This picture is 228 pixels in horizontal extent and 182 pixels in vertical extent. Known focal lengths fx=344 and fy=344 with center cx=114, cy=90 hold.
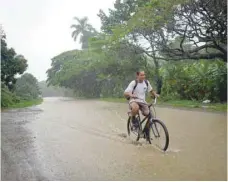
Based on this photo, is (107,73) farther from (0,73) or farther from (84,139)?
(84,139)

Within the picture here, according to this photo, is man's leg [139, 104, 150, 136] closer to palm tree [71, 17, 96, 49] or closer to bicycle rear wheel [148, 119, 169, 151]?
bicycle rear wheel [148, 119, 169, 151]

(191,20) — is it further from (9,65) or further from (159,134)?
(9,65)

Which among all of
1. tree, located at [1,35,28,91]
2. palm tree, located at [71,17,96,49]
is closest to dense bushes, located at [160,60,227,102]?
tree, located at [1,35,28,91]

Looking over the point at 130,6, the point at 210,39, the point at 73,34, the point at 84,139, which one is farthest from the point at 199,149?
the point at 73,34

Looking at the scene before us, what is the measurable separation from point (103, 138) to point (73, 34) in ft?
157

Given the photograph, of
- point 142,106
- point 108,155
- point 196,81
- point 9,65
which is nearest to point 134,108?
point 142,106

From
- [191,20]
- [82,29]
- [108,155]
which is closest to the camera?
[108,155]

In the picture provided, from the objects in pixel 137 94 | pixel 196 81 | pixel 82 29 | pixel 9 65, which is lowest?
pixel 137 94

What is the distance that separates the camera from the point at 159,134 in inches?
268

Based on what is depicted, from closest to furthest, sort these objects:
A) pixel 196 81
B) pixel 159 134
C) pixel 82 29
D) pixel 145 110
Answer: pixel 159 134 → pixel 145 110 → pixel 196 81 → pixel 82 29

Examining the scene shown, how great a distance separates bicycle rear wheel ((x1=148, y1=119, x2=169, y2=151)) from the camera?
21.4ft

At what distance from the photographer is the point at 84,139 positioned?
27.1 feet

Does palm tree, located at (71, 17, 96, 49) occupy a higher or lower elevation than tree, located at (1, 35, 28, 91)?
higher

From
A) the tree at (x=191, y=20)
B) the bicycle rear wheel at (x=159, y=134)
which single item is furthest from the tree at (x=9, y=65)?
the bicycle rear wheel at (x=159, y=134)
